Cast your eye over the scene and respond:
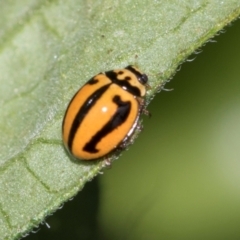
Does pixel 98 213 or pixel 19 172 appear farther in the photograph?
pixel 98 213

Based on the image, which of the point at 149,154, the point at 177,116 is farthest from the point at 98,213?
the point at 177,116

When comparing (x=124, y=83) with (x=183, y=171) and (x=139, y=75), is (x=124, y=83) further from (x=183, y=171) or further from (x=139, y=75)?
(x=183, y=171)

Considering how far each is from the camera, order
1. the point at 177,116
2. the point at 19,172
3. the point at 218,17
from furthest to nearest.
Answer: the point at 177,116, the point at 19,172, the point at 218,17

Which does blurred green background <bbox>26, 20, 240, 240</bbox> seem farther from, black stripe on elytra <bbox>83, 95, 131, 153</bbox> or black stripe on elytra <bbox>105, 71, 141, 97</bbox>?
black stripe on elytra <bbox>83, 95, 131, 153</bbox>

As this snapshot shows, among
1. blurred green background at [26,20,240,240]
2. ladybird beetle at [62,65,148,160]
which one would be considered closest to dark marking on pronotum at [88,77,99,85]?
ladybird beetle at [62,65,148,160]

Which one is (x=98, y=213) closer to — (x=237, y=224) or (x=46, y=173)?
(x=237, y=224)

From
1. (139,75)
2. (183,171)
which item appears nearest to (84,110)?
(139,75)
